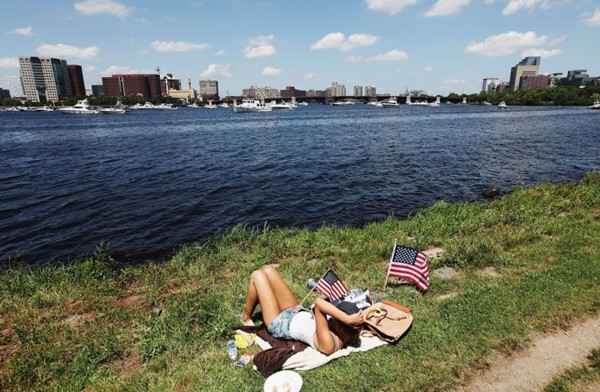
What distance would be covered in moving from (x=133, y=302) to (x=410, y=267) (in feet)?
22.7

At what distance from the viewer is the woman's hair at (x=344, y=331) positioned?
19.0ft

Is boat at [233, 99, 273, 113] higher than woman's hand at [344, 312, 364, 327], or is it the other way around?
boat at [233, 99, 273, 113]

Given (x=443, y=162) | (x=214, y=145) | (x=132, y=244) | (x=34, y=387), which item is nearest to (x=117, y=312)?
(x=34, y=387)

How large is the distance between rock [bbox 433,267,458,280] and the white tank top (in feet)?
13.3

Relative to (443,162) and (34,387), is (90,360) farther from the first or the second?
(443,162)

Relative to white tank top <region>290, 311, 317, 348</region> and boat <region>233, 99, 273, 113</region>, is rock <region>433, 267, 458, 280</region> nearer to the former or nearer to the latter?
white tank top <region>290, 311, 317, 348</region>

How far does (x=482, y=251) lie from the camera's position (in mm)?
9211

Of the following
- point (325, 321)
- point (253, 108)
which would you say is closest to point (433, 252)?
point (325, 321)

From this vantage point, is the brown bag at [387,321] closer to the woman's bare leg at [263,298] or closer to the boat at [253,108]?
the woman's bare leg at [263,298]

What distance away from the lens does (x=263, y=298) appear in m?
6.47

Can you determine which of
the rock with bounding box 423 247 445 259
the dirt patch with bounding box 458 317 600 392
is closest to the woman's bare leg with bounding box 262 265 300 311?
the dirt patch with bounding box 458 317 600 392

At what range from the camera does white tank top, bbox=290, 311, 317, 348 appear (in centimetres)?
584

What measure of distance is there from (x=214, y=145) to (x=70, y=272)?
38306mm

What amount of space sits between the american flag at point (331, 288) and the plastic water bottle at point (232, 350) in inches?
82.6
